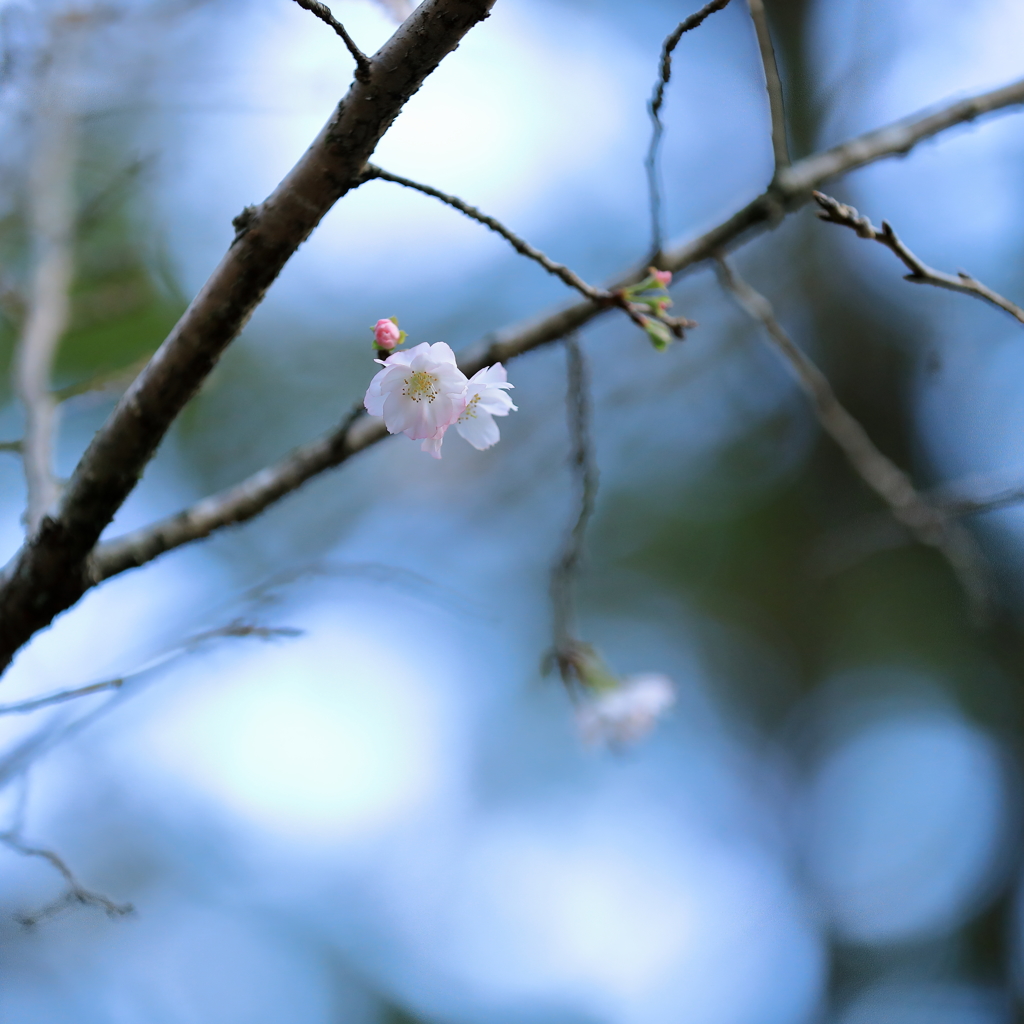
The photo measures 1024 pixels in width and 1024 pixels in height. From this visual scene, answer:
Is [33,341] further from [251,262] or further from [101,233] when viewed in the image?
[101,233]

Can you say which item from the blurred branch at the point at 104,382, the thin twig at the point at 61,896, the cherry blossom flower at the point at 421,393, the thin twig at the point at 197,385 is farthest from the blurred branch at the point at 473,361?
the blurred branch at the point at 104,382

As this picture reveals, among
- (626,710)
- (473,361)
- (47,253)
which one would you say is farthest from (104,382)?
(626,710)

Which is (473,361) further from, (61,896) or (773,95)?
(61,896)

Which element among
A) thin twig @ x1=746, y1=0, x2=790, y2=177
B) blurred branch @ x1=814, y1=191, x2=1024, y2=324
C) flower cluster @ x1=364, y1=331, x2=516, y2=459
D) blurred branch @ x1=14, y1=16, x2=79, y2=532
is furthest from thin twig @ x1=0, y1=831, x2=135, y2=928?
thin twig @ x1=746, y1=0, x2=790, y2=177

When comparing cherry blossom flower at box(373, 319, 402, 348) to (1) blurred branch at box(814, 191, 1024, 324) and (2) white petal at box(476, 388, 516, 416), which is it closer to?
(2) white petal at box(476, 388, 516, 416)

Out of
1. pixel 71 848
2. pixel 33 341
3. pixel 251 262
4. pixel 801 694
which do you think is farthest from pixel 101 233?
pixel 801 694

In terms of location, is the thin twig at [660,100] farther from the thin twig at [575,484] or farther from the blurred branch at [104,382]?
the blurred branch at [104,382]

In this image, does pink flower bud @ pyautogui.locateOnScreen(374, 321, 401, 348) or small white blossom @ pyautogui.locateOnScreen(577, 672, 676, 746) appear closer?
pink flower bud @ pyautogui.locateOnScreen(374, 321, 401, 348)
